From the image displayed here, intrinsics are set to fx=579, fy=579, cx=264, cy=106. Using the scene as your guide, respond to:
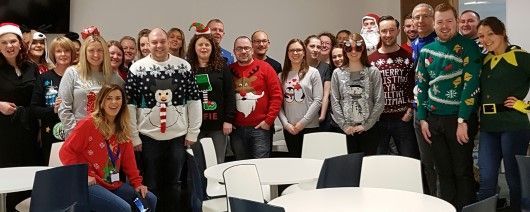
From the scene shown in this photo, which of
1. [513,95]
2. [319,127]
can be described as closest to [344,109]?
[319,127]

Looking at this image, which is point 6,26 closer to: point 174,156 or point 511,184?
point 174,156

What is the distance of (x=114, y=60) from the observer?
5355 millimetres

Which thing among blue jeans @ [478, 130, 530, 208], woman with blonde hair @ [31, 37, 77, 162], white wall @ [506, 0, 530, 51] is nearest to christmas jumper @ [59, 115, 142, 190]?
woman with blonde hair @ [31, 37, 77, 162]

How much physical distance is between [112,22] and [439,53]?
4593 mm

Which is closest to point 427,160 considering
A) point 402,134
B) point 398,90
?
point 402,134

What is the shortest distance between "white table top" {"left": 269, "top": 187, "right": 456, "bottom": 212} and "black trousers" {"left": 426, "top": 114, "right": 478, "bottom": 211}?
145 cm

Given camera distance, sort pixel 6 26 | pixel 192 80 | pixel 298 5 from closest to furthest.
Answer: pixel 192 80
pixel 6 26
pixel 298 5

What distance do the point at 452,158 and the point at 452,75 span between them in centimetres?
63

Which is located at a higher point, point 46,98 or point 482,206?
point 46,98

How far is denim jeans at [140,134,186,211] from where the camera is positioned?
183 inches

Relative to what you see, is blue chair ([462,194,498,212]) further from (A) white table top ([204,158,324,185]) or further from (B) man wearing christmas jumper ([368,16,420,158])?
(B) man wearing christmas jumper ([368,16,420,158])

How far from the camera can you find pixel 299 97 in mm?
5348

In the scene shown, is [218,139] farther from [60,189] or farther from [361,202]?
[361,202]

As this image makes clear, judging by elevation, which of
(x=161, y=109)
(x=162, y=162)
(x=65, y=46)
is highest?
(x=65, y=46)
